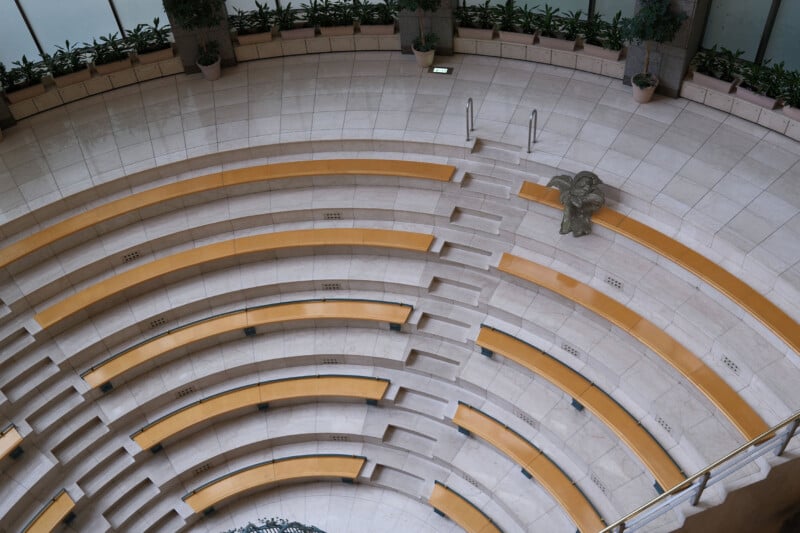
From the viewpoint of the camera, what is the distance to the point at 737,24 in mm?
14266

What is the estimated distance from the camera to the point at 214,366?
1403cm

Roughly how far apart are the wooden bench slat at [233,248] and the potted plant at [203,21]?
5.05 metres

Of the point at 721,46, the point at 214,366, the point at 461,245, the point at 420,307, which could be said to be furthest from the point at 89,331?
the point at 721,46

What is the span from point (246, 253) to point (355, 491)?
18.0 feet

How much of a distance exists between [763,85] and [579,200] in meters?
4.65

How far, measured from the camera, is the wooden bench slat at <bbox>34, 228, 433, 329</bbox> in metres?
13.8

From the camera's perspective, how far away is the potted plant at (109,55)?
1672cm

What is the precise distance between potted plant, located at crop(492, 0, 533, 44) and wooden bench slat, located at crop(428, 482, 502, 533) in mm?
10341

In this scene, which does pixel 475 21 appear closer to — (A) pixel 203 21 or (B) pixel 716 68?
Result: (B) pixel 716 68

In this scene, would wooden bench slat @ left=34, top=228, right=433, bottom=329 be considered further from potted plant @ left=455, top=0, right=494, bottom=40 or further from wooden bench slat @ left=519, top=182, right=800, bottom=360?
potted plant @ left=455, top=0, right=494, bottom=40

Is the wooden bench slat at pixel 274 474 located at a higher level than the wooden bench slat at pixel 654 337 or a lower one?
lower

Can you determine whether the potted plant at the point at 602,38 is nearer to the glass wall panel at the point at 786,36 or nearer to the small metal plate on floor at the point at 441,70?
the glass wall panel at the point at 786,36

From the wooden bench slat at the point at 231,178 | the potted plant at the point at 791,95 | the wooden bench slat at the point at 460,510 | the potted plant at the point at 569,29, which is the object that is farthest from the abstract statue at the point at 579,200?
the wooden bench slat at the point at 460,510

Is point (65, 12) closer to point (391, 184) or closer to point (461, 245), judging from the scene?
point (391, 184)
